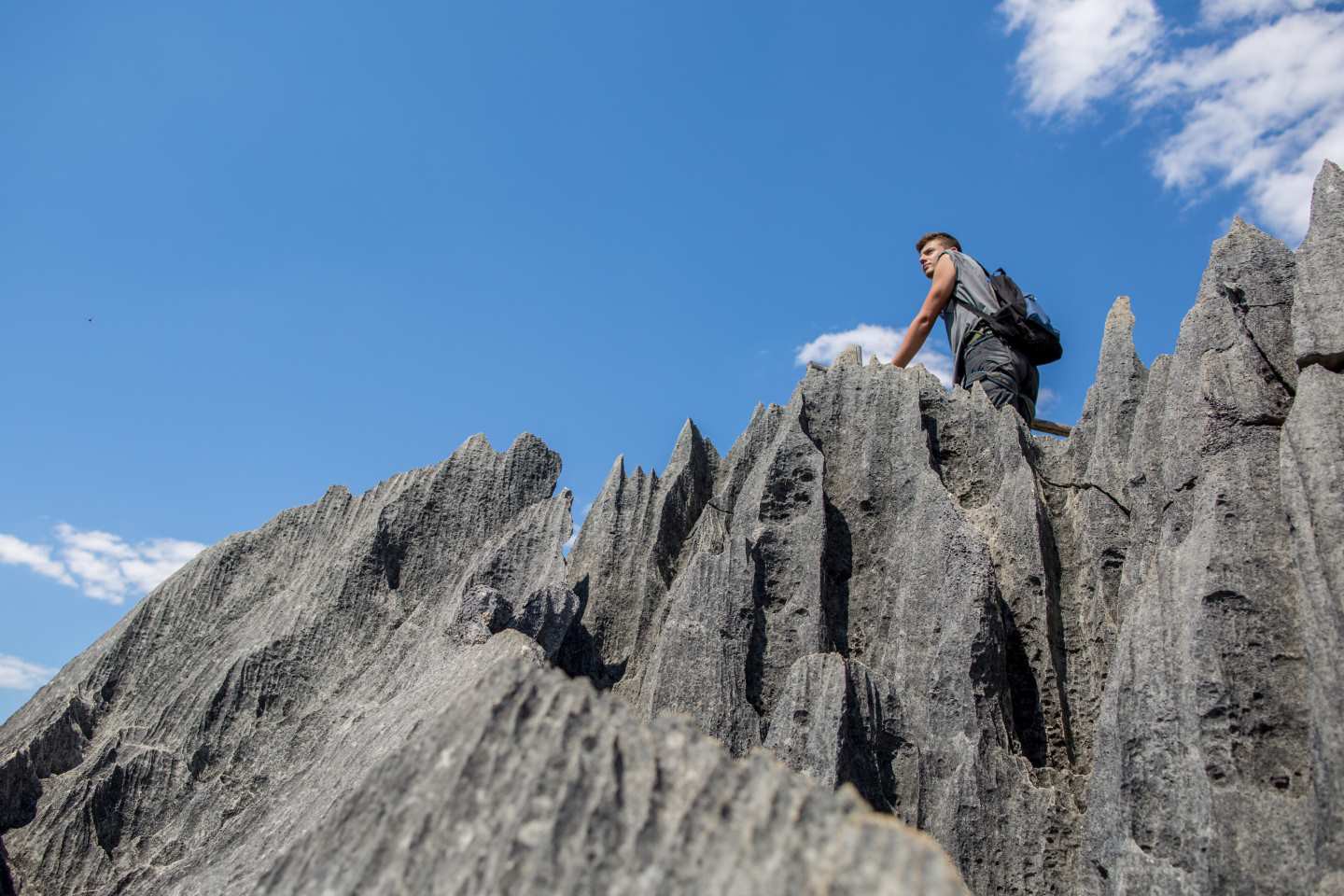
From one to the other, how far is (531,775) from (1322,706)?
6.91 metres

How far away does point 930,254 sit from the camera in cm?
1789

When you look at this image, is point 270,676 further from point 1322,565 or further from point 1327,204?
point 1327,204

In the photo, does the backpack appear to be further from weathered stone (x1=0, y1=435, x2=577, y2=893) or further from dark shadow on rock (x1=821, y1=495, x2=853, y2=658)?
weathered stone (x1=0, y1=435, x2=577, y2=893)

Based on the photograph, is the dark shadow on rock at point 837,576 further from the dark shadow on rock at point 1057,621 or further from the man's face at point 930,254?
the man's face at point 930,254

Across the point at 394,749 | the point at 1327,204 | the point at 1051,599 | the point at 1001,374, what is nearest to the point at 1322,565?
the point at 1051,599

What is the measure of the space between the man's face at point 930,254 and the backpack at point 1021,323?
1150 millimetres

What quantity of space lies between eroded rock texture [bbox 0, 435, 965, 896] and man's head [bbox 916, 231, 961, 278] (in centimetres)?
695

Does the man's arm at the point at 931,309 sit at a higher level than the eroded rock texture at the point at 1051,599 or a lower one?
higher

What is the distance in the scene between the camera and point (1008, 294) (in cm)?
1670

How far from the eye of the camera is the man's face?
17.8 meters

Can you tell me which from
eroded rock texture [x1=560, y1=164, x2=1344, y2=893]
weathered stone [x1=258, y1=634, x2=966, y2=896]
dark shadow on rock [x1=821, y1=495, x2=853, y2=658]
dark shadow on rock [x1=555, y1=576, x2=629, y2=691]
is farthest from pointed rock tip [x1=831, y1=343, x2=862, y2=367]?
weathered stone [x1=258, y1=634, x2=966, y2=896]

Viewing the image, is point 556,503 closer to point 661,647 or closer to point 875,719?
point 661,647

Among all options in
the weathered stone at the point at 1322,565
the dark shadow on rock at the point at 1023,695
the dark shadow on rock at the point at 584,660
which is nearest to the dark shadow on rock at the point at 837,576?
the dark shadow on rock at the point at 1023,695

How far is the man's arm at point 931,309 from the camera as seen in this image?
17203mm
